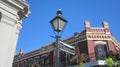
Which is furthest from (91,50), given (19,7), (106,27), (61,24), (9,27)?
(61,24)

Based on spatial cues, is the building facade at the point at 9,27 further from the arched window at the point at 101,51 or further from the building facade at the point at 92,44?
the arched window at the point at 101,51

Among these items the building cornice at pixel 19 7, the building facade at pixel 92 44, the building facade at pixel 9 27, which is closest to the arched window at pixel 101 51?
the building facade at pixel 92 44

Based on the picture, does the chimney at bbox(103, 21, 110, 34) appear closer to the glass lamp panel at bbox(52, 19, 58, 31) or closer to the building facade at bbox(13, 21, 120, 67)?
the building facade at bbox(13, 21, 120, 67)

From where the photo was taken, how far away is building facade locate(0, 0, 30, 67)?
8031 mm

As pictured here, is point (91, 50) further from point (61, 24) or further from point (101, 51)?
point (61, 24)

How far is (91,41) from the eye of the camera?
829 inches

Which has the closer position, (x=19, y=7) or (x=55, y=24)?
(x=55, y=24)

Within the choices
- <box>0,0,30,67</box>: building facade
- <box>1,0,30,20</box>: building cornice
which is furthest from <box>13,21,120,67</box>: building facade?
<box>0,0,30,67</box>: building facade

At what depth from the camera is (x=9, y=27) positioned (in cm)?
855

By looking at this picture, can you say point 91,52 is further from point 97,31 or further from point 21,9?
point 21,9

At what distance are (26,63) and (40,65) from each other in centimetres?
433

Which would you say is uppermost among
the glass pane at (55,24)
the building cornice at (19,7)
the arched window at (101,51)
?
the building cornice at (19,7)

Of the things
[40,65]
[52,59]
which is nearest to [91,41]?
[52,59]

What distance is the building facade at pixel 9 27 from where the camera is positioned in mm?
8031
